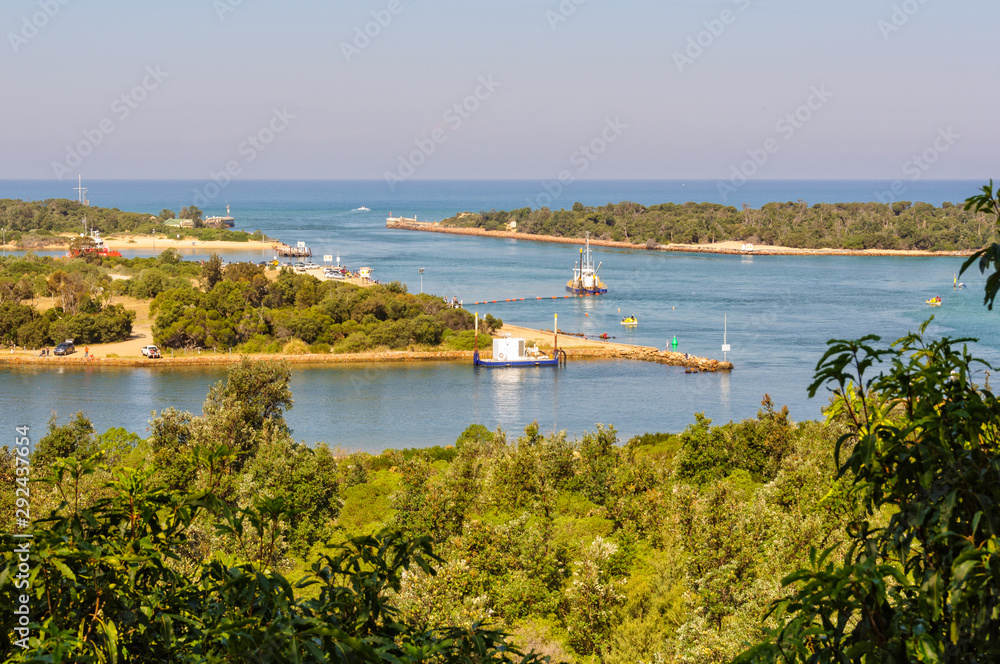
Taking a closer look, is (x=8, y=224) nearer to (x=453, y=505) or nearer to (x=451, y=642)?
(x=453, y=505)

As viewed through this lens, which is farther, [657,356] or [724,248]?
[724,248]

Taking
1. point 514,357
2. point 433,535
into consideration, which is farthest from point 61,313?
point 433,535

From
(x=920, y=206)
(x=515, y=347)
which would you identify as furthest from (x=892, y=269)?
(x=515, y=347)

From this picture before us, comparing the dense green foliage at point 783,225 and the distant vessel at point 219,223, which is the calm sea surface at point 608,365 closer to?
the dense green foliage at point 783,225

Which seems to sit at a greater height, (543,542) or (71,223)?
(71,223)

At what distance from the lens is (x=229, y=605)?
2.00m

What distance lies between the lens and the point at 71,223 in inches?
2896

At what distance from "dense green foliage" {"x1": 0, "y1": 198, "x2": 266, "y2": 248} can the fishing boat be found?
46.3 metres

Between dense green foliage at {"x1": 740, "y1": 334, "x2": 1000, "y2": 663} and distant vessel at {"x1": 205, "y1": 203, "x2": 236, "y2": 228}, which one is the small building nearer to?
dense green foliage at {"x1": 740, "y1": 334, "x2": 1000, "y2": 663}

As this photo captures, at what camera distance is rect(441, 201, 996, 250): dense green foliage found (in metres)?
62.7

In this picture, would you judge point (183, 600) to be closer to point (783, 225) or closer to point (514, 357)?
point (514, 357)

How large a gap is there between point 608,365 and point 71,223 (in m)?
59.9

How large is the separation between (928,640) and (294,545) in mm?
9289

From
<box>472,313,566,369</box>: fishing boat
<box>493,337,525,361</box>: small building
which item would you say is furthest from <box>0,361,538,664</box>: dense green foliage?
<box>493,337,525,361</box>: small building
